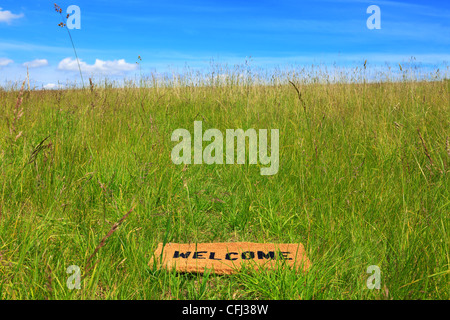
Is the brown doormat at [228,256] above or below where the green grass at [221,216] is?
below

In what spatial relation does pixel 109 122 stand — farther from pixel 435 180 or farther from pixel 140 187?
pixel 435 180

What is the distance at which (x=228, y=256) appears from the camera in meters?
1.67

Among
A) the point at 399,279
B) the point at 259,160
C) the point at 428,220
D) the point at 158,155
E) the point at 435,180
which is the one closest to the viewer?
the point at 399,279

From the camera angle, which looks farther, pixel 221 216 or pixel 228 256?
pixel 221 216

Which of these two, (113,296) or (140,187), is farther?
(140,187)

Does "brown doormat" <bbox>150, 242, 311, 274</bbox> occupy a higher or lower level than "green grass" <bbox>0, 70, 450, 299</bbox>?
lower

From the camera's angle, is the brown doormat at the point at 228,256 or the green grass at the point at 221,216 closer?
the green grass at the point at 221,216

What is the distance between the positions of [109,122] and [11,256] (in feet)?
7.35

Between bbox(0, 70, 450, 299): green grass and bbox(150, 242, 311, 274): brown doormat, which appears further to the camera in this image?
bbox(150, 242, 311, 274): brown doormat

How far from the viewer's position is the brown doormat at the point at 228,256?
58.8 inches

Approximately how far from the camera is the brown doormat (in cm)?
149

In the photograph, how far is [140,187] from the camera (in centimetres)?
217
